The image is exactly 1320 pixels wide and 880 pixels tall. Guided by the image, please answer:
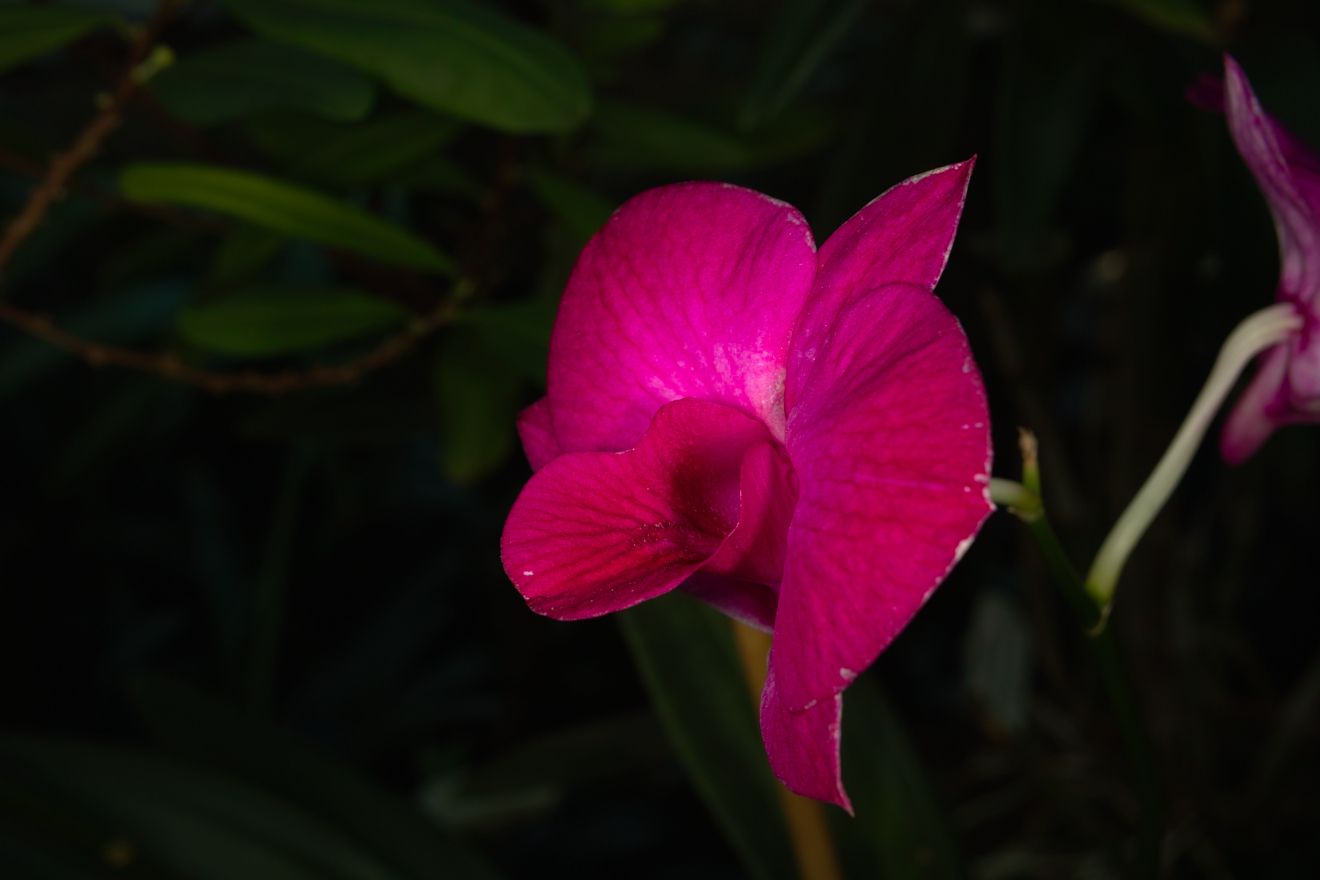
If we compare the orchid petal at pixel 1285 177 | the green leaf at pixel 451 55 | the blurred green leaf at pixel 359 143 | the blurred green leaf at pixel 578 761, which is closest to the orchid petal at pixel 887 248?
the orchid petal at pixel 1285 177

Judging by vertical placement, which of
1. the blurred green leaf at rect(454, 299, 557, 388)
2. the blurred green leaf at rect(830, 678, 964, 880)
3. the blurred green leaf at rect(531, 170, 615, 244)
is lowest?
the blurred green leaf at rect(830, 678, 964, 880)

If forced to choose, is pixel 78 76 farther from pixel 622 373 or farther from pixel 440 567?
pixel 622 373

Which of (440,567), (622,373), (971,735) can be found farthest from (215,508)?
(622,373)

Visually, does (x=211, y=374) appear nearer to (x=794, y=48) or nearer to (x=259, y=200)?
(x=259, y=200)

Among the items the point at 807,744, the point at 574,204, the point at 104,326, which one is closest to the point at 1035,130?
the point at 574,204

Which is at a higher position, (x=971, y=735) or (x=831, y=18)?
(x=831, y=18)

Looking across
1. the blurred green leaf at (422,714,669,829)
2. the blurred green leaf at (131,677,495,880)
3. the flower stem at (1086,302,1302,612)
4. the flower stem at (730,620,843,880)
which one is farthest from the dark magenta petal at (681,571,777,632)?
the blurred green leaf at (422,714,669,829)

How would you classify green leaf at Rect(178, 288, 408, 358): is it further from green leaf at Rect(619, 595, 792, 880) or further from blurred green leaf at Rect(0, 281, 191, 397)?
blurred green leaf at Rect(0, 281, 191, 397)

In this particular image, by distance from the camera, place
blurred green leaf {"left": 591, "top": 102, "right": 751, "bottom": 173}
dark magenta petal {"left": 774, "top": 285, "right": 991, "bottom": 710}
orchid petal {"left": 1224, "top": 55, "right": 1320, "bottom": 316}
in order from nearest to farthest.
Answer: dark magenta petal {"left": 774, "top": 285, "right": 991, "bottom": 710}
orchid petal {"left": 1224, "top": 55, "right": 1320, "bottom": 316}
blurred green leaf {"left": 591, "top": 102, "right": 751, "bottom": 173}
